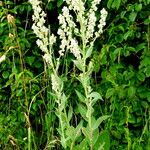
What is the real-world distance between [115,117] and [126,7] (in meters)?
0.94

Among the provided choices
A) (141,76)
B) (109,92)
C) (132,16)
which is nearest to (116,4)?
(132,16)

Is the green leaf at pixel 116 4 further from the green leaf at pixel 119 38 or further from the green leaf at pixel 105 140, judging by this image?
the green leaf at pixel 105 140

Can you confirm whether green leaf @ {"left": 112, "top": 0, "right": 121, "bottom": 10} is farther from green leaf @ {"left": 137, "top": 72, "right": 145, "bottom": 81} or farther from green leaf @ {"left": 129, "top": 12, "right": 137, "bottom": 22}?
green leaf @ {"left": 137, "top": 72, "right": 145, "bottom": 81}

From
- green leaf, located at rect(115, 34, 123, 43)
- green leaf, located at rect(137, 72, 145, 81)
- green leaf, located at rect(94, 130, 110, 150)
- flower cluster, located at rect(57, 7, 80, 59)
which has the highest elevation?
flower cluster, located at rect(57, 7, 80, 59)

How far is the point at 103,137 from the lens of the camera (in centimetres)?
345

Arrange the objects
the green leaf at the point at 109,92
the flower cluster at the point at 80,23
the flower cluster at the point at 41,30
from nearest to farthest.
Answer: the flower cluster at the point at 80,23 < the flower cluster at the point at 41,30 < the green leaf at the point at 109,92

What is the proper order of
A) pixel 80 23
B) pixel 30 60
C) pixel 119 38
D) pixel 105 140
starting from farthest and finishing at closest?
pixel 30 60, pixel 119 38, pixel 105 140, pixel 80 23

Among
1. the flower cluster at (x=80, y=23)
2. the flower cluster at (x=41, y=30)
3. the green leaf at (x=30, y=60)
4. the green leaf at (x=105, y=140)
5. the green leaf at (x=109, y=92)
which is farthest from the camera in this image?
the green leaf at (x=30, y=60)

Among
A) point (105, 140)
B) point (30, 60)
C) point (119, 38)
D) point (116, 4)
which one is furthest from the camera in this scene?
point (30, 60)

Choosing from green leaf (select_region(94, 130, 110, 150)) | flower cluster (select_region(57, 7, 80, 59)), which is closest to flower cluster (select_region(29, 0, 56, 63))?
flower cluster (select_region(57, 7, 80, 59))

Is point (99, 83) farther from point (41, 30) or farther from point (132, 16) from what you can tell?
point (41, 30)

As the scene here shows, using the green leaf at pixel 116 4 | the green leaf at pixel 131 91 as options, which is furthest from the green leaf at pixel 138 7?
the green leaf at pixel 131 91

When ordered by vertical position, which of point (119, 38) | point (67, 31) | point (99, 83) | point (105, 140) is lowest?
point (105, 140)

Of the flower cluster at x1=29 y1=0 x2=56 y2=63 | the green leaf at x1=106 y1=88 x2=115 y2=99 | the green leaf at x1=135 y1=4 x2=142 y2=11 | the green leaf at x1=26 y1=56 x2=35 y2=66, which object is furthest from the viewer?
the green leaf at x1=26 y1=56 x2=35 y2=66
